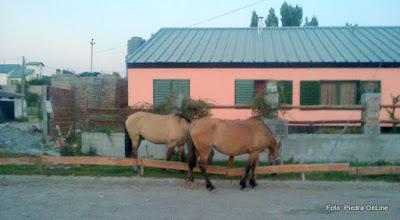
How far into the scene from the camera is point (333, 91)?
1903 cm

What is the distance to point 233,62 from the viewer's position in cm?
1878

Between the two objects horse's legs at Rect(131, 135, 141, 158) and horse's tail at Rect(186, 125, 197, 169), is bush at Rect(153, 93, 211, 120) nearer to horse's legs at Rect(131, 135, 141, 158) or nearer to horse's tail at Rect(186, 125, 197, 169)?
horse's legs at Rect(131, 135, 141, 158)

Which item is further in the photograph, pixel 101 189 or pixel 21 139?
pixel 21 139

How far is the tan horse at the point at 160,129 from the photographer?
11.2 metres

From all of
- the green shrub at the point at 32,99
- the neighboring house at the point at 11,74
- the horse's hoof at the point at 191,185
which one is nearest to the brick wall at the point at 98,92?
the horse's hoof at the point at 191,185

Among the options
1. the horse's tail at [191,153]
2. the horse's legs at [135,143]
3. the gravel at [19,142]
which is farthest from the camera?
the gravel at [19,142]

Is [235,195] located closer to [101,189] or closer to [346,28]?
[101,189]

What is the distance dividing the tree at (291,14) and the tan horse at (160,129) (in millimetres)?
36352

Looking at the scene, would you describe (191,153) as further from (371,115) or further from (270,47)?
(270,47)

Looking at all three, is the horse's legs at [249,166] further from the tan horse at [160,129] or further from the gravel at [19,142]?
the gravel at [19,142]

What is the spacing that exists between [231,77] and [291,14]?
2902 centimetres

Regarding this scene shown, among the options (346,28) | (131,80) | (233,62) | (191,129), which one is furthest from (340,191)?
(346,28)

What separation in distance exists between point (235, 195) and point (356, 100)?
11.6 metres

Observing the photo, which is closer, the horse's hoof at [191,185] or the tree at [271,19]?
the horse's hoof at [191,185]
